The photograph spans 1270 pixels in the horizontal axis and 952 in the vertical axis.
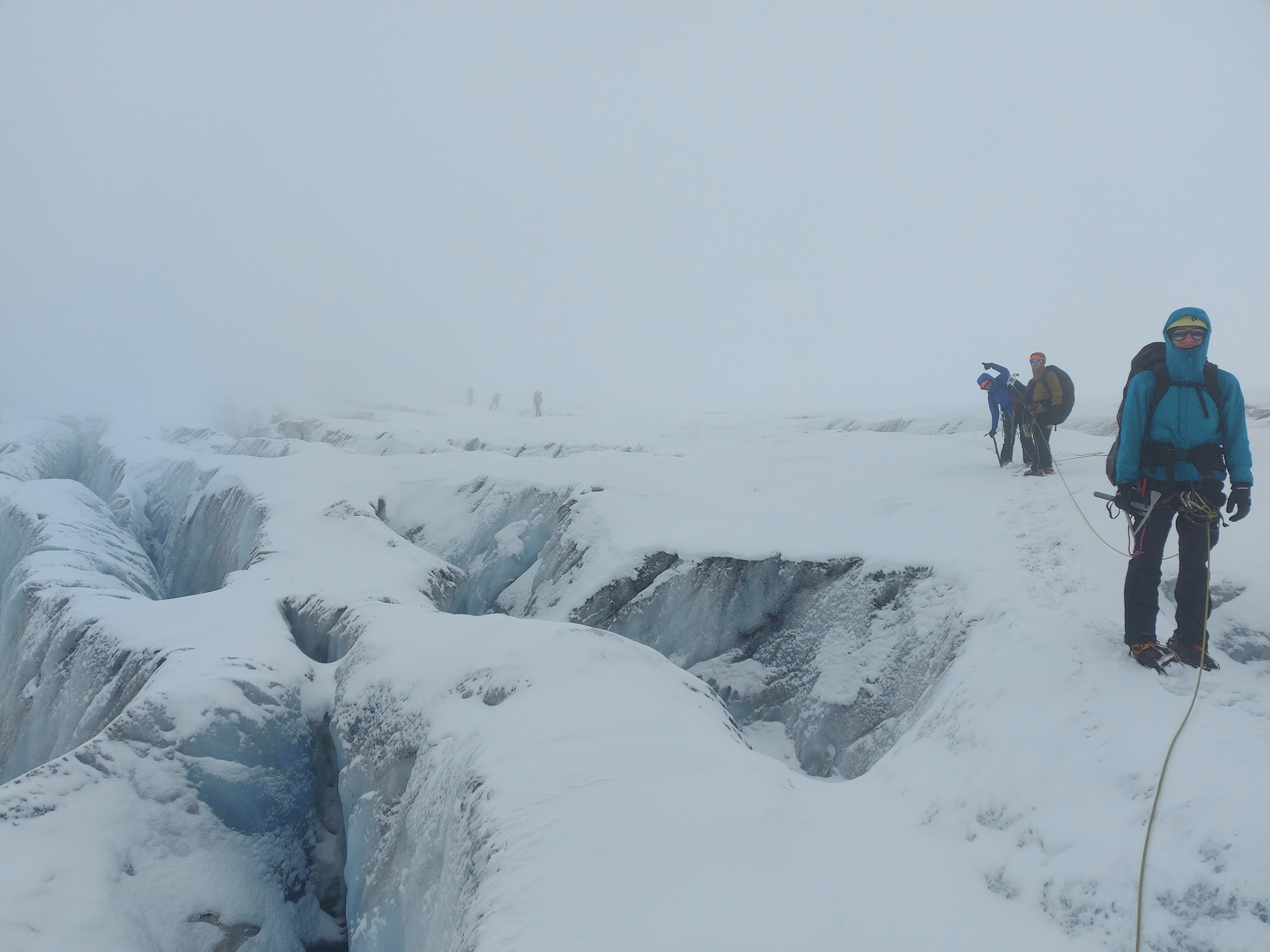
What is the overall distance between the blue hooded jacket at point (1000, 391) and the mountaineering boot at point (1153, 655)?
690 centimetres

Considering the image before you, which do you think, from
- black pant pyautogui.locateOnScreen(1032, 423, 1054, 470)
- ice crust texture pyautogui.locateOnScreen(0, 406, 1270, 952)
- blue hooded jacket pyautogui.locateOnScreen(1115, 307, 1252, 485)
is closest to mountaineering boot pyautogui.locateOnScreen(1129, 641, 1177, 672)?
ice crust texture pyautogui.locateOnScreen(0, 406, 1270, 952)

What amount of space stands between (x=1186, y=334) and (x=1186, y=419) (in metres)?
0.57

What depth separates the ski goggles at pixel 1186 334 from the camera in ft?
14.2

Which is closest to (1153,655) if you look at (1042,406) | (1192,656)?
(1192,656)

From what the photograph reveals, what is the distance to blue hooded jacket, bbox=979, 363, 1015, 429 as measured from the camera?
10.8 m

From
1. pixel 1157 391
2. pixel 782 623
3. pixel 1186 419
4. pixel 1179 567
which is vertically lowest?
pixel 782 623

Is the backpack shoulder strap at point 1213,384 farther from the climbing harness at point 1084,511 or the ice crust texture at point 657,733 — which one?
the ice crust texture at point 657,733

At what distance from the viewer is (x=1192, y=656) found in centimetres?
440

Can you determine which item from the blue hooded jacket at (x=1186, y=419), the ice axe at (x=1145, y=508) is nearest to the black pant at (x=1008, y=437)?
the blue hooded jacket at (x=1186, y=419)

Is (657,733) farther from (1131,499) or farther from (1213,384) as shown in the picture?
(1213,384)

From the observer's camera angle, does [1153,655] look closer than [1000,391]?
Yes

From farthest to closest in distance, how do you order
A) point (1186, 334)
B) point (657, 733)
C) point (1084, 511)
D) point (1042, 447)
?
point (1042, 447)
point (1084, 511)
point (657, 733)
point (1186, 334)

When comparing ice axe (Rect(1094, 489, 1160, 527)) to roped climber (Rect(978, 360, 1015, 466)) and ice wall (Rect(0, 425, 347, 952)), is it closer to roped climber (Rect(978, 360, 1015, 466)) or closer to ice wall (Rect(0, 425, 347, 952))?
roped climber (Rect(978, 360, 1015, 466))

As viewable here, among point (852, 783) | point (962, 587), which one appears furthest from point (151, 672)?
point (962, 587)
